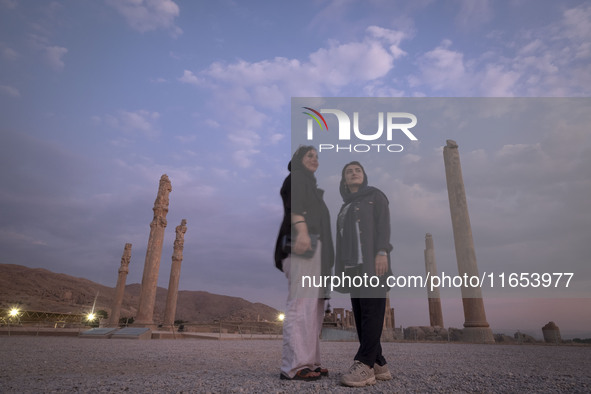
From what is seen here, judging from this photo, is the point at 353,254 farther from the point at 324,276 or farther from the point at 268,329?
the point at 268,329

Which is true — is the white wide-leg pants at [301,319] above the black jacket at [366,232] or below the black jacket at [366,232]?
below

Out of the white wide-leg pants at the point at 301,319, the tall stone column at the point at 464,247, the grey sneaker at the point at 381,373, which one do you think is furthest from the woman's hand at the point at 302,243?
the tall stone column at the point at 464,247

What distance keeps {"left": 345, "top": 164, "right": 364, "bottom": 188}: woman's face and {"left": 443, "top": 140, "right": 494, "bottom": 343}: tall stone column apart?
11848mm

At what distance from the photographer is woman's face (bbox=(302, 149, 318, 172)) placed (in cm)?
334

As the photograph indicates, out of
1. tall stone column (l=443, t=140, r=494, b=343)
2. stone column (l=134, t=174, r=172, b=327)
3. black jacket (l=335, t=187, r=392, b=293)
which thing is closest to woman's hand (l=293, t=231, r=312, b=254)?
black jacket (l=335, t=187, r=392, b=293)

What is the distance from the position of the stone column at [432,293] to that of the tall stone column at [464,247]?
10981 millimetres

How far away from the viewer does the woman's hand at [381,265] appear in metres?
2.83

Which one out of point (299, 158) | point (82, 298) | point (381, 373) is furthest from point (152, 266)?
point (82, 298)

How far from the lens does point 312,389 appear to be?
7.52 ft

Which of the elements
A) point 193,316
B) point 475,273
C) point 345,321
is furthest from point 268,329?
point 193,316

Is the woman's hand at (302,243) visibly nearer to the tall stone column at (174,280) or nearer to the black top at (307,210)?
the black top at (307,210)

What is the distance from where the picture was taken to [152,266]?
674 inches

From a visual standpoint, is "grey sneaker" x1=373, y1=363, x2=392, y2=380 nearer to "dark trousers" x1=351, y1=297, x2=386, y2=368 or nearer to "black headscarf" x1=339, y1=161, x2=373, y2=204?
"dark trousers" x1=351, y1=297, x2=386, y2=368

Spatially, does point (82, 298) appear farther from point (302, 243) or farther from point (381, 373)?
point (381, 373)
